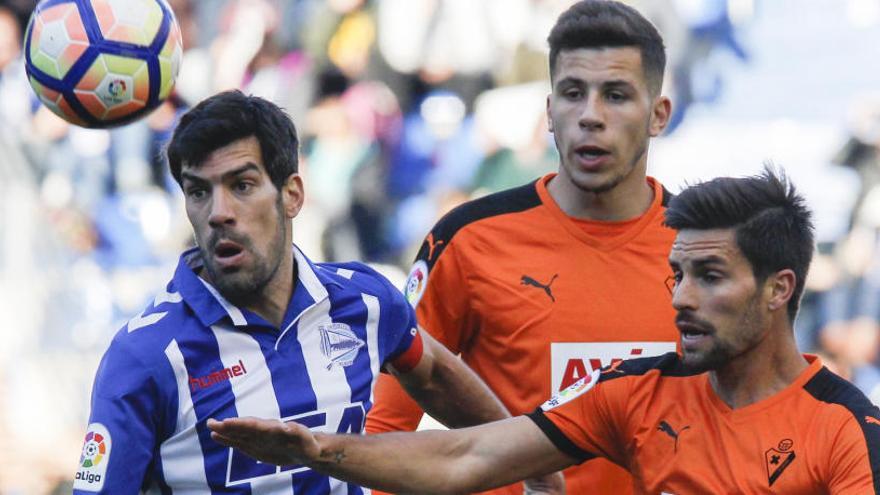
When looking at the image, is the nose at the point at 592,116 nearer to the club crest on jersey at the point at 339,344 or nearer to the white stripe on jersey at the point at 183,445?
the club crest on jersey at the point at 339,344

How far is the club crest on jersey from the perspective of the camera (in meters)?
4.40

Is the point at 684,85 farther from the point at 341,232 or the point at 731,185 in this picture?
the point at 731,185

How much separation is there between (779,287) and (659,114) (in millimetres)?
1226

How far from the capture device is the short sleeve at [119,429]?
3.89 m

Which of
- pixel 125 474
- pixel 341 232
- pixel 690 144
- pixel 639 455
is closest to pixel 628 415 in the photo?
pixel 639 455

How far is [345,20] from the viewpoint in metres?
10.7

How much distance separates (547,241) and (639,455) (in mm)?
1124

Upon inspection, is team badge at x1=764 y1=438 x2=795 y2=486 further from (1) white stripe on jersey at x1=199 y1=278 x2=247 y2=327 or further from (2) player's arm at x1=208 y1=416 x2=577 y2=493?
(1) white stripe on jersey at x1=199 y1=278 x2=247 y2=327

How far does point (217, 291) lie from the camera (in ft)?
13.9

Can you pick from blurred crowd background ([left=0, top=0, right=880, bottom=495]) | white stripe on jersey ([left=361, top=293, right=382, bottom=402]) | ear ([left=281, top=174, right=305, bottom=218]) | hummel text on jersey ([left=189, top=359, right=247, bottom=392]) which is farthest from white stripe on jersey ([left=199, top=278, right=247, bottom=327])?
blurred crowd background ([left=0, top=0, right=880, bottom=495])

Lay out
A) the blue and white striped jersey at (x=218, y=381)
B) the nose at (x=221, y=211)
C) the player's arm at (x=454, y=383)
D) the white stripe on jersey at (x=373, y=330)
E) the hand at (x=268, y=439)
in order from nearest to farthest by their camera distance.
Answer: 1. the hand at (x=268, y=439)
2. the blue and white striped jersey at (x=218, y=381)
3. the nose at (x=221, y=211)
4. the white stripe on jersey at (x=373, y=330)
5. the player's arm at (x=454, y=383)

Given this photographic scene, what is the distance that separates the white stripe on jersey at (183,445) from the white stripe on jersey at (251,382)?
0.46ft

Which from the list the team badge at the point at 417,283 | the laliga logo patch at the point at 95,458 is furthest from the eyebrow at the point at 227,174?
the team badge at the point at 417,283

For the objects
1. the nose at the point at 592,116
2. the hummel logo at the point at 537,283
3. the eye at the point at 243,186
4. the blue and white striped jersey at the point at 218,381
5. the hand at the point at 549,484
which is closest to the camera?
the blue and white striped jersey at the point at 218,381
